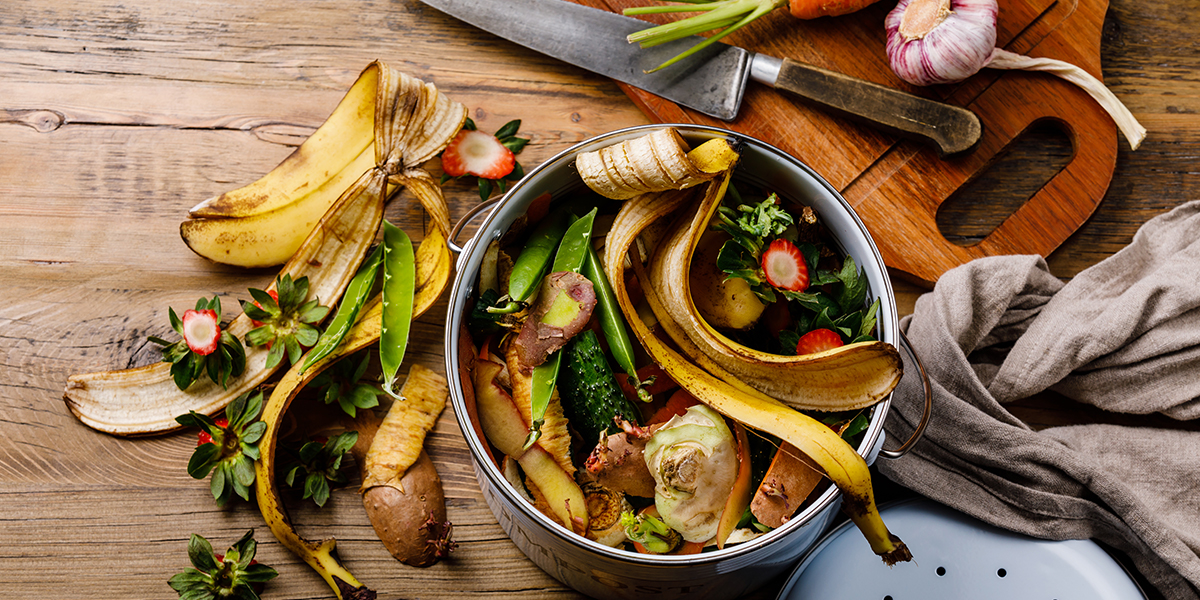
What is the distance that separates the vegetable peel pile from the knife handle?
0.31 metres

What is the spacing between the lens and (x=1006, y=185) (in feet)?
4.27

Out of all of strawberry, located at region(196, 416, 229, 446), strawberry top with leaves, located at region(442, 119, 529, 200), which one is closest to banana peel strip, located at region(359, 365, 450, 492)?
strawberry, located at region(196, 416, 229, 446)

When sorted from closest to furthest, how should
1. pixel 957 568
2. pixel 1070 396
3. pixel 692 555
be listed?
pixel 692 555 → pixel 957 568 → pixel 1070 396

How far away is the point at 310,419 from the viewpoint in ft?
4.01

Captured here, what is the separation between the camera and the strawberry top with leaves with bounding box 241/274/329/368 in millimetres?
1165

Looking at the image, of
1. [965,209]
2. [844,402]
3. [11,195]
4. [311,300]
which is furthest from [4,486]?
[965,209]

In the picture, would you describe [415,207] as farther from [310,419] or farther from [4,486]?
[4,486]

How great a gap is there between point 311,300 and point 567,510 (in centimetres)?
58

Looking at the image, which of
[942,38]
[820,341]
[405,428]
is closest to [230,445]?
[405,428]

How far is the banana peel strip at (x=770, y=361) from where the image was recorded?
0.90 meters

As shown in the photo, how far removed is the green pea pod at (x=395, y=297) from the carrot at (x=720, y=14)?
544 millimetres

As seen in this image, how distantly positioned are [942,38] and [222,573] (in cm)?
153

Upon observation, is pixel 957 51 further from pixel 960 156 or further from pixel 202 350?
pixel 202 350

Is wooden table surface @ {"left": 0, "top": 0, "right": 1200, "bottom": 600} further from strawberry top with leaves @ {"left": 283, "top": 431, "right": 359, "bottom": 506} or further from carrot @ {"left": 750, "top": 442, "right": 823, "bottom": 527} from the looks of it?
carrot @ {"left": 750, "top": 442, "right": 823, "bottom": 527}
